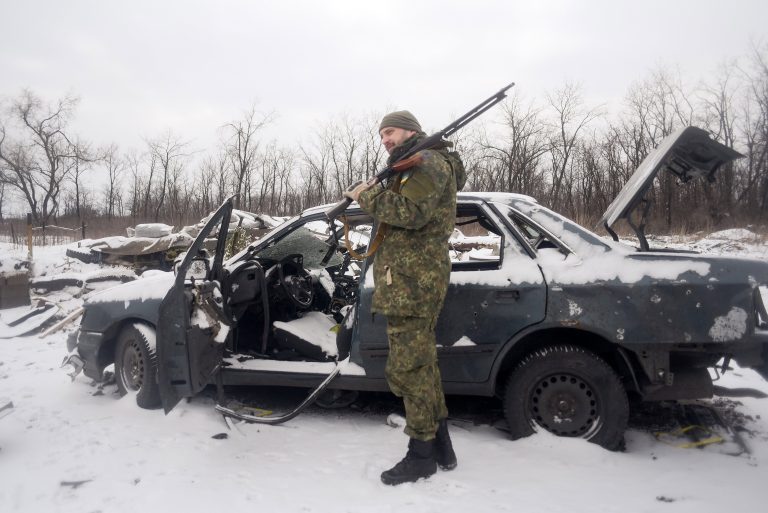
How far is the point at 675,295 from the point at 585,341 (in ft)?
1.85

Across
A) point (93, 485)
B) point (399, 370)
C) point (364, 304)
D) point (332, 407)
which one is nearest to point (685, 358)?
point (399, 370)

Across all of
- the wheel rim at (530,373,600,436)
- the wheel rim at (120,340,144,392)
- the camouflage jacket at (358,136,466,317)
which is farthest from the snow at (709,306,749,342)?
the wheel rim at (120,340,144,392)

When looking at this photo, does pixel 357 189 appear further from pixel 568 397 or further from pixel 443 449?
pixel 568 397

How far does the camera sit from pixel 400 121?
8.55 feet

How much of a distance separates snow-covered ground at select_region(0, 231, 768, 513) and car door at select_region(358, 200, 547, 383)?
22.4 inches

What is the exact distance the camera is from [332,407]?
358 centimetres

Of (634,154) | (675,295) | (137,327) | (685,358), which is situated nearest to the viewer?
(675,295)

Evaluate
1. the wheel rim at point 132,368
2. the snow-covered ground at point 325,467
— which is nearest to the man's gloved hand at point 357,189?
the snow-covered ground at point 325,467

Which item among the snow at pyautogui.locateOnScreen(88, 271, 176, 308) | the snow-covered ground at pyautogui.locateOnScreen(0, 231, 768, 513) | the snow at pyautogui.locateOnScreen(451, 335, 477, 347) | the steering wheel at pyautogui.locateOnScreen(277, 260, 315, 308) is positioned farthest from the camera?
the steering wheel at pyautogui.locateOnScreen(277, 260, 315, 308)

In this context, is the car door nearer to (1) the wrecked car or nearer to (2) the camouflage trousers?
(1) the wrecked car

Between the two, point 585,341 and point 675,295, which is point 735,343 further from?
point 585,341

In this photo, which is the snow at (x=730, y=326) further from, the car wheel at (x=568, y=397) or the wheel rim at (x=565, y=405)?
the wheel rim at (x=565, y=405)

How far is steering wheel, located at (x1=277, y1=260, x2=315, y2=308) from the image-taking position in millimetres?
3746

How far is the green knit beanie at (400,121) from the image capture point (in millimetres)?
2604
